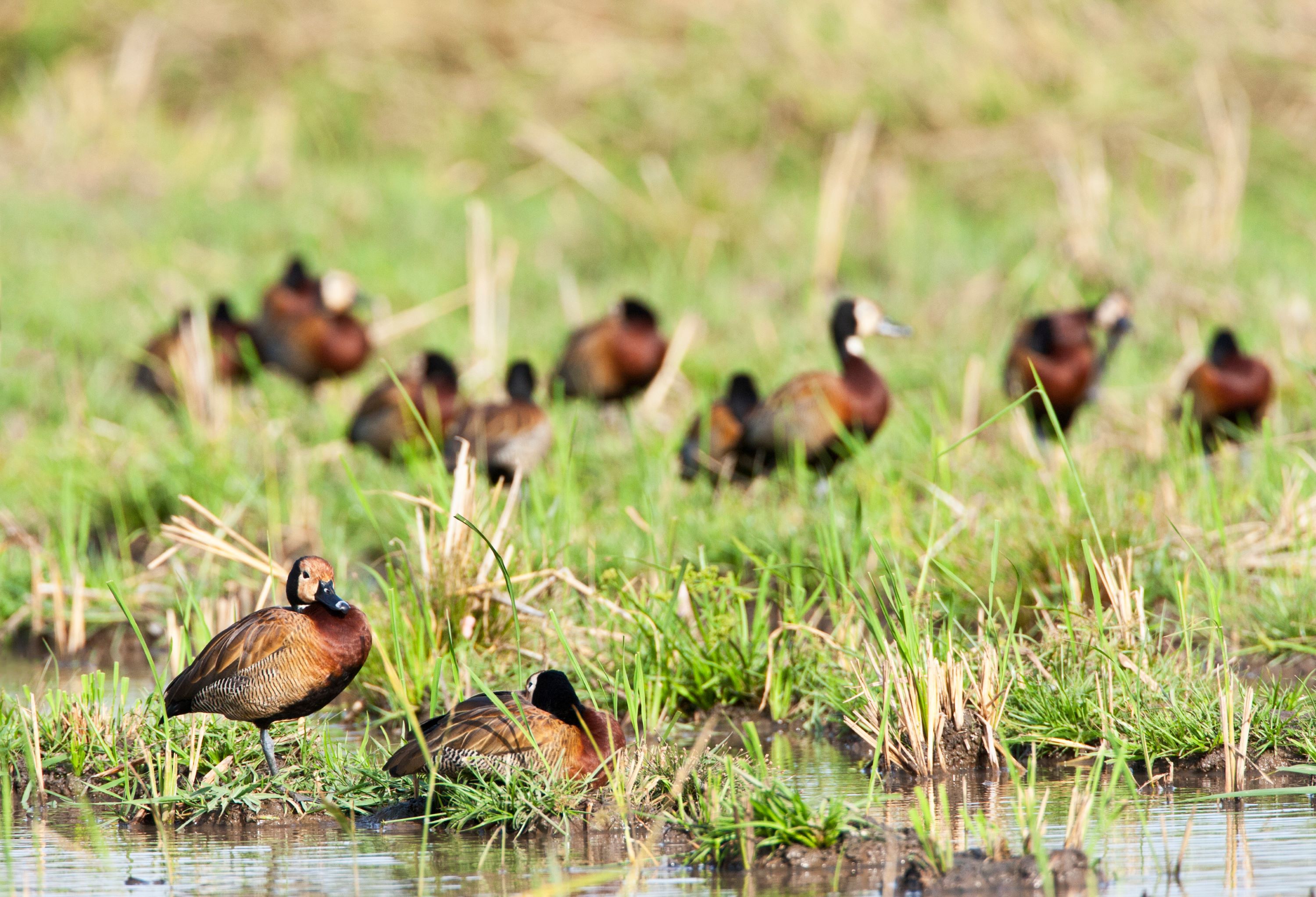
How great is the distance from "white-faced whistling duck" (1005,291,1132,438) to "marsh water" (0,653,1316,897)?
4749 mm

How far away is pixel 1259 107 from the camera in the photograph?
15.4 meters

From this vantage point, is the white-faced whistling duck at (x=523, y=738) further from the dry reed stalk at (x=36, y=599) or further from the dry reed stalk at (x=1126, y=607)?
the dry reed stalk at (x=36, y=599)

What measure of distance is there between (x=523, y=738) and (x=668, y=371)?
610 centimetres

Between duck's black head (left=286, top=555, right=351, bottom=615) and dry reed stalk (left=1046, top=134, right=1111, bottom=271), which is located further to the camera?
dry reed stalk (left=1046, top=134, right=1111, bottom=271)

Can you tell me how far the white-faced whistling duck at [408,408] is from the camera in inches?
376

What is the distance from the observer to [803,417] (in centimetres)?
866

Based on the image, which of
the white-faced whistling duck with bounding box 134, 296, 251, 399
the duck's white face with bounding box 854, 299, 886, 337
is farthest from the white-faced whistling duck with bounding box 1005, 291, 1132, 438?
the white-faced whistling duck with bounding box 134, 296, 251, 399

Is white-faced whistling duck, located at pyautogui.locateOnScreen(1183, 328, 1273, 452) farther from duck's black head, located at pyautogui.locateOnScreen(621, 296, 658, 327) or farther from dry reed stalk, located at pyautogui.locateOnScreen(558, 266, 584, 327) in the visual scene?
dry reed stalk, located at pyautogui.locateOnScreen(558, 266, 584, 327)

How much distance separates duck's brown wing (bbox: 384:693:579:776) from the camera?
4.80 meters

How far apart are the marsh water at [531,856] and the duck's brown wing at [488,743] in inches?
7.7

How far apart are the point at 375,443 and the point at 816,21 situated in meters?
8.25

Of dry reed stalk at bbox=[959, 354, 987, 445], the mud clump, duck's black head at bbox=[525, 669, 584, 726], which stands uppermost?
dry reed stalk at bbox=[959, 354, 987, 445]

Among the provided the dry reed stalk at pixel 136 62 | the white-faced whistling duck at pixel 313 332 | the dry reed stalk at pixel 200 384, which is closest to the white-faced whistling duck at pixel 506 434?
the dry reed stalk at pixel 200 384

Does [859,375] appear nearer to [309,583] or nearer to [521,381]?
[521,381]
